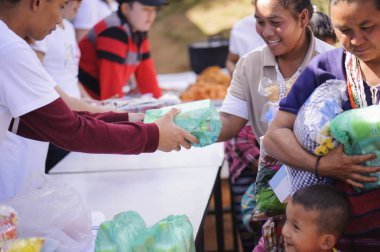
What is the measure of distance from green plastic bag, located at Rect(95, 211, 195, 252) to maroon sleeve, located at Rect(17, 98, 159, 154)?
31cm

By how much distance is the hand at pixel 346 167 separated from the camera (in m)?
1.66

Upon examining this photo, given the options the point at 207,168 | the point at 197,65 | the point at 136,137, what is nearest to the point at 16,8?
the point at 136,137

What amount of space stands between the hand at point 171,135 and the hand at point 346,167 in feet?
2.02

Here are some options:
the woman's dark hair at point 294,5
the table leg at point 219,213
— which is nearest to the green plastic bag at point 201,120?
the woman's dark hair at point 294,5

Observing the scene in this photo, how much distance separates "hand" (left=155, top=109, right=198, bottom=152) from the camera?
2174 mm

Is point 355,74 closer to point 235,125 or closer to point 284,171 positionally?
point 284,171

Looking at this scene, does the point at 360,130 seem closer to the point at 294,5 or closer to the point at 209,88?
the point at 294,5

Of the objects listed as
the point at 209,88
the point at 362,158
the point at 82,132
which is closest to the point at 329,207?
the point at 362,158

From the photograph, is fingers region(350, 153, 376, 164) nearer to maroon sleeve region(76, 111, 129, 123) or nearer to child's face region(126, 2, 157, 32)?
maroon sleeve region(76, 111, 129, 123)

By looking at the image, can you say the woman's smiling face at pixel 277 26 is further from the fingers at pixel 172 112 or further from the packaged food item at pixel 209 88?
the packaged food item at pixel 209 88

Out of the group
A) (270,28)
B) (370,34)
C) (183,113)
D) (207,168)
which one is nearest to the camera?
(370,34)

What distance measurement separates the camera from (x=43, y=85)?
6.22 feet

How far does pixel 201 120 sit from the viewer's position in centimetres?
219

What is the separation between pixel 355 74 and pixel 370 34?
133 millimetres
